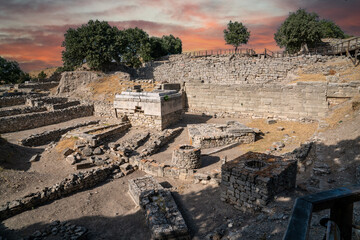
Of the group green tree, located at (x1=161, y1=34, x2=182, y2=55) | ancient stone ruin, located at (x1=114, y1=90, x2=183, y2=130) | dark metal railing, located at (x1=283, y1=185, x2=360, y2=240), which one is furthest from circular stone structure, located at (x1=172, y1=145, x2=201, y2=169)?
green tree, located at (x1=161, y1=34, x2=182, y2=55)

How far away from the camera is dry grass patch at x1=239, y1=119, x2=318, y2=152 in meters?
11.2

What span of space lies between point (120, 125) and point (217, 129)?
6.34 m

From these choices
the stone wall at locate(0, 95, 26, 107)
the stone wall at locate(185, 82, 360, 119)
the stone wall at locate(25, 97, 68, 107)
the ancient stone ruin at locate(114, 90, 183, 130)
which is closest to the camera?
the ancient stone ruin at locate(114, 90, 183, 130)

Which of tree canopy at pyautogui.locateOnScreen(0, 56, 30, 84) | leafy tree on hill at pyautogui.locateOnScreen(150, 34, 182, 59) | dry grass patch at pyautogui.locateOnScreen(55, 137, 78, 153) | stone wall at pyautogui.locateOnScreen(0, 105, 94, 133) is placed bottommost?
dry grass patch at pyautogui.locateOnScreen(55, 137, 78, 153)

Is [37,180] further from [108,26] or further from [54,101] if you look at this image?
[108,26]

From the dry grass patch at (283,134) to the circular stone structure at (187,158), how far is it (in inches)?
133

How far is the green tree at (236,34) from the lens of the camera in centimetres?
4253

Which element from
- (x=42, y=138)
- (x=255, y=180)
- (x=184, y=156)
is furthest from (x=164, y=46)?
(x=255, y=180)

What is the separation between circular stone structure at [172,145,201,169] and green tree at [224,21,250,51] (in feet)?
129

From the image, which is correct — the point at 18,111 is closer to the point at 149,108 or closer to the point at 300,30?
the point at 149,108

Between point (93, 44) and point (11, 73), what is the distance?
23786 mm

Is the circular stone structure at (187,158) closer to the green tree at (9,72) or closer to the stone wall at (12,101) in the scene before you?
the stone wall at (12,101)

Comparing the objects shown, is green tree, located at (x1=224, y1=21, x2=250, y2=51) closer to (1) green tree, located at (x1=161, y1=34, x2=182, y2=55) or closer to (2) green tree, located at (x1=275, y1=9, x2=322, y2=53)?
(2) green tree, located at (x1=275, y1=9, x2=322, y2=53)

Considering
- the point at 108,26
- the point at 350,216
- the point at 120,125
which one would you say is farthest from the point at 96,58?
the point at 350,216
